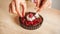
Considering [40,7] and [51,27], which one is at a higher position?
[40,7]

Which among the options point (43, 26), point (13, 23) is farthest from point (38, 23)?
point (13, 23)

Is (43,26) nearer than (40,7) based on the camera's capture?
No

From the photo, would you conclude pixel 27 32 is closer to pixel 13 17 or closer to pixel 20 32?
pixel 20 32

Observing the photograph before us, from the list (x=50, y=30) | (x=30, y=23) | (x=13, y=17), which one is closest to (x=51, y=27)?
(x=50, y=30)

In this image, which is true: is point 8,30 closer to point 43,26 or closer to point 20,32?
point 20,32

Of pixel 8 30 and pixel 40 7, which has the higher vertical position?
pixel 40 7
